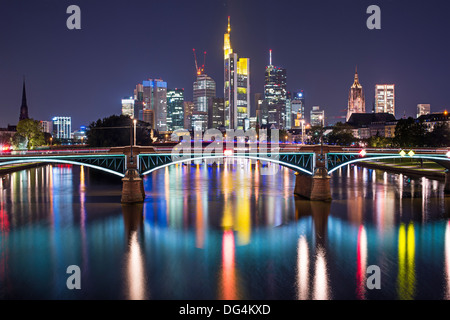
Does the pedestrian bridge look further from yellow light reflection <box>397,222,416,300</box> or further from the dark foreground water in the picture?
yellow light reflection <box>397,222,416,300</box>

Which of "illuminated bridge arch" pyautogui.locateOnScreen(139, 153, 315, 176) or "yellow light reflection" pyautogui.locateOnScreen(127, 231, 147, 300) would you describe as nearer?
"yellow light reflection" pyautogui.locateOnScreen(127, 231, 147, 300)

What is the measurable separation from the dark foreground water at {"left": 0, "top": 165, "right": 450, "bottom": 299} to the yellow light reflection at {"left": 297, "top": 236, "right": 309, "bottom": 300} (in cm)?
7

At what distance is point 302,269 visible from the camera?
94.1ft

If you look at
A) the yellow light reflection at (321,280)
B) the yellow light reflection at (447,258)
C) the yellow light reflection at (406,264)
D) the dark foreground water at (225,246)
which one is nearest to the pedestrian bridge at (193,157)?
the dark foreground water at (225,246)

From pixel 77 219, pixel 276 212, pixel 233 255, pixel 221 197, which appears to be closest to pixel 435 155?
pixel 276 212

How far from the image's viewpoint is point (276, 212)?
47875 millimetres

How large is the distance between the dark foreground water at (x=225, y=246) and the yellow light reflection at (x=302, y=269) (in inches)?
2.8

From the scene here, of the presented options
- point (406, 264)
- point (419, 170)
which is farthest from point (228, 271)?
point (419, 170)

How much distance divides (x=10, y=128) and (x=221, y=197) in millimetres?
169267

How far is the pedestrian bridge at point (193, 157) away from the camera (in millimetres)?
50094

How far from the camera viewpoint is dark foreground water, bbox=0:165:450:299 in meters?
25.6

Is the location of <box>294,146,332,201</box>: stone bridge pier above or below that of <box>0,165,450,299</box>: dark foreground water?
above

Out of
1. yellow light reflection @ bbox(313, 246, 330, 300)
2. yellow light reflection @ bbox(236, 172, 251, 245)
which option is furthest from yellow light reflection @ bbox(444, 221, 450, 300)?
yellow light reflection @ bbox(236, 172, 251, 245)
